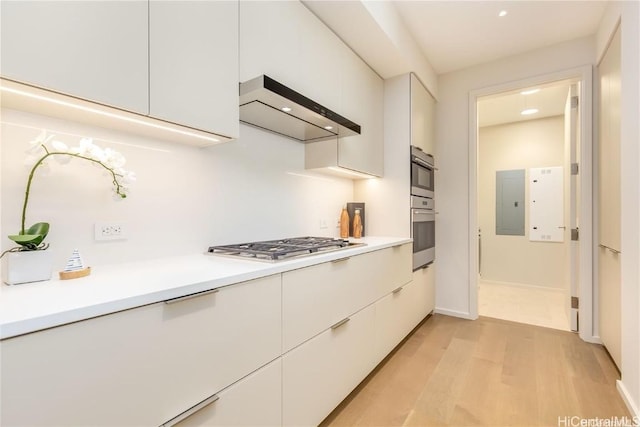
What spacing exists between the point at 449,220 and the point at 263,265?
2.69 metres

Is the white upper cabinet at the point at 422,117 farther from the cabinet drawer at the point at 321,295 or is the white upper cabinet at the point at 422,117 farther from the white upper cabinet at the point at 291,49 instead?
the cabinet drawer at the point at 321,295

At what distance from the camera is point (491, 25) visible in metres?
2.50

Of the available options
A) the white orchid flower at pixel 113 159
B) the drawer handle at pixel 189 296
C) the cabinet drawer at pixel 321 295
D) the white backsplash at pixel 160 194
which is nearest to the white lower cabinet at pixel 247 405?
the cabinet drawer at pixel 321 295

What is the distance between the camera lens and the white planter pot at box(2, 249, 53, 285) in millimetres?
933

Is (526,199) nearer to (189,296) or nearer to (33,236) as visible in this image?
(189,296)

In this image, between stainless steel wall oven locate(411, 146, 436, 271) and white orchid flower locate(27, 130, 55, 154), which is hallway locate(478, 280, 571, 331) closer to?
stainless steel wall oven locate(411, 146, 436, 271)

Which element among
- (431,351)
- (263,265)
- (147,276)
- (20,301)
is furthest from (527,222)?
(20,301)

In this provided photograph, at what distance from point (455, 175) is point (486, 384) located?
2079 mm

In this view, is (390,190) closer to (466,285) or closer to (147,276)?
(466,285)

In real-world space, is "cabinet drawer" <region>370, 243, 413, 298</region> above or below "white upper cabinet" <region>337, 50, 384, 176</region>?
below

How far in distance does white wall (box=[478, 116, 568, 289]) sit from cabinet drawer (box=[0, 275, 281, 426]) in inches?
190

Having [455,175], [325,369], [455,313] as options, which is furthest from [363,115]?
[455,313]

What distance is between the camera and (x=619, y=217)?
1969mm
